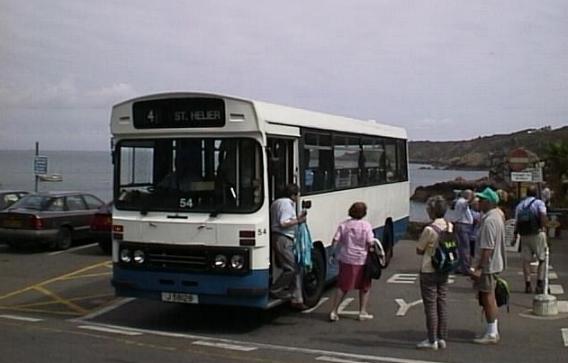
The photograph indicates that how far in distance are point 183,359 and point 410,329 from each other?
340cm

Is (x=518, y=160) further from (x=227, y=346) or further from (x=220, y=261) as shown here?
(x=227, y=346)

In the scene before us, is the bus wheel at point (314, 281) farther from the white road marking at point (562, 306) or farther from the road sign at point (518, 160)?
the road sign at point (518, 160)

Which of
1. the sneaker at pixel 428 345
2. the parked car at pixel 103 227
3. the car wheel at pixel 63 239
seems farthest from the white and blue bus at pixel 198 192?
the car wheel at pixel 63 239

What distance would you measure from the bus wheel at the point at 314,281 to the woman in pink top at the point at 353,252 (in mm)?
605

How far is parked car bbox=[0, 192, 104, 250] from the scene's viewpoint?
20016 millimetres

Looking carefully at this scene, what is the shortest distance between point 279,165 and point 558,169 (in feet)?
79.6

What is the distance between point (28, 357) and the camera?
8867mm

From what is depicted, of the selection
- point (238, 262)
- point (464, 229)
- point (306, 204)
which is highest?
point (306, 204)

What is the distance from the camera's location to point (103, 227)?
784 inches

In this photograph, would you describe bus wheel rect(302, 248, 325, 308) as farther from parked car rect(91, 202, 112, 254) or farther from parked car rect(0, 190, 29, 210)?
parked car rect(0, 190, 29, 210)

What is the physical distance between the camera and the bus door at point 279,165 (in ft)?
34.9

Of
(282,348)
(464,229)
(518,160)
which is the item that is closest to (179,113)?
(282,348)

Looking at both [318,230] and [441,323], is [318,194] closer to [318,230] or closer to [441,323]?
[318,230]

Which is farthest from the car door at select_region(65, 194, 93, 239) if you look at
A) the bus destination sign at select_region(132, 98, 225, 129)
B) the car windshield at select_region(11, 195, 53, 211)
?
the bus destination sign at select_region(132, 98, 225, 129)
